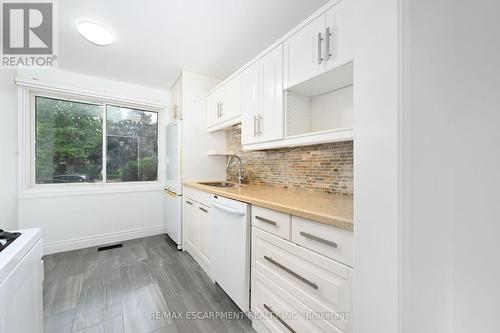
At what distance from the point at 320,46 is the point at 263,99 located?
63 centimetres

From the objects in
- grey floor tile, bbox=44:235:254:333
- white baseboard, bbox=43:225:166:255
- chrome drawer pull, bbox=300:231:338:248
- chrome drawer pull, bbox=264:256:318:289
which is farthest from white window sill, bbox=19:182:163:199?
chrome drawer pull, bbox=300:231:338:248

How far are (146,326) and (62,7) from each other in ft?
8.15

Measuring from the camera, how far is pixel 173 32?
1826mm

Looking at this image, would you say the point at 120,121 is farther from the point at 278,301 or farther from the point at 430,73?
the point at 430,73

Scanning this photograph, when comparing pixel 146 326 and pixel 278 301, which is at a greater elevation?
pixel 278 301

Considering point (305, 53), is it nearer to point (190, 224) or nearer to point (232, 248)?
point (232, 248)

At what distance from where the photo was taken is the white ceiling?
1.51 meters

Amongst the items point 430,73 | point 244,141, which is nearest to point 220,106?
point 244,141

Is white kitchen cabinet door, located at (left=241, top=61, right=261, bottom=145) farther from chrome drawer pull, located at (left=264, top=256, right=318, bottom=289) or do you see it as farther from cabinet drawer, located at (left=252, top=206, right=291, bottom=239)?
chrome drawer pull, located at (left=264, top=256, right=318, bottom=289)

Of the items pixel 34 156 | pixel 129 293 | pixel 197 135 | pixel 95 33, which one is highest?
pixel 95 33

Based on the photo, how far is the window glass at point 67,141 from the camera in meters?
2.49

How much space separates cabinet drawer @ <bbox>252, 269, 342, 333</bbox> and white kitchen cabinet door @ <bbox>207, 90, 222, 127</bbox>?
6.04 feet

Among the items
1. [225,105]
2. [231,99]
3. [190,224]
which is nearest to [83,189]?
[190,224]

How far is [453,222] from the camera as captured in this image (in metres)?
0.90
